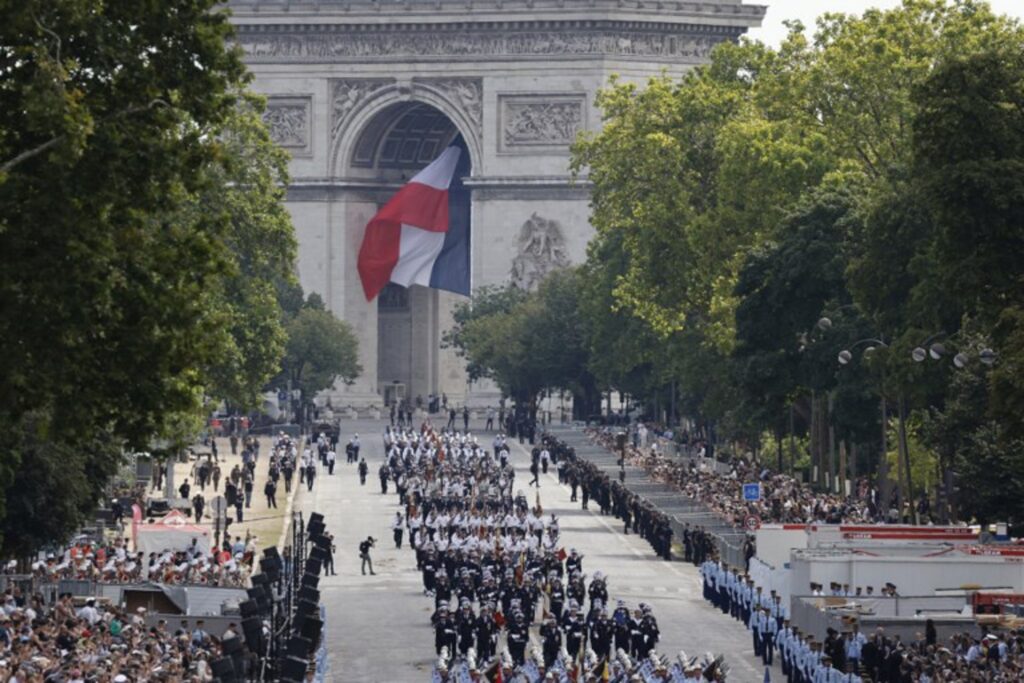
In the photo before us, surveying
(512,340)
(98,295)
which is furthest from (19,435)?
(512,340)

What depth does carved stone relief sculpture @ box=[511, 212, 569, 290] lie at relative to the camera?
17562cm

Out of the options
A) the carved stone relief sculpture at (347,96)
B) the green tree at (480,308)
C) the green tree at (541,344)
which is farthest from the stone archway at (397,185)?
the green tree at (541,344)

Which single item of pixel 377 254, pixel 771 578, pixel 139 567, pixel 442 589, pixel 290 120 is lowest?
pixel 442 589

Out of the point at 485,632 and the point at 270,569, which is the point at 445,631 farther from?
the point at 270,569

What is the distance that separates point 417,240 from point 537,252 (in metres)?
6.26

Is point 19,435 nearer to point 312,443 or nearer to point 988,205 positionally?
point 988,205

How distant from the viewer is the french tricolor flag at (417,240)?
17262cm

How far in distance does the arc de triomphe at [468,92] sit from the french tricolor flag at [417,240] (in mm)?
1943

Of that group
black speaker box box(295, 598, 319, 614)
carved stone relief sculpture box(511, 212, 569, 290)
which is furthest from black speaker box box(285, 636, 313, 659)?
carved stone relief sculpture box(511, 212, 569, 290)

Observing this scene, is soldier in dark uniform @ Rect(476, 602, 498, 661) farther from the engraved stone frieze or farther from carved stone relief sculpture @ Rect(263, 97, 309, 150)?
carved stone relief sculpture @ Rect(263, 97, 309, 150)

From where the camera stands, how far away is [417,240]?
174m

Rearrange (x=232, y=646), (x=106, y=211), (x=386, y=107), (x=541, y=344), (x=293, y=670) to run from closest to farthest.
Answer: (x=293, y=670) < (x=232, y=646) < (x=106, y=211) < (x=541, y=344) < (x=386, y=107)

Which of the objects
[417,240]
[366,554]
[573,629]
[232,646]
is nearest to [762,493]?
[366,554]

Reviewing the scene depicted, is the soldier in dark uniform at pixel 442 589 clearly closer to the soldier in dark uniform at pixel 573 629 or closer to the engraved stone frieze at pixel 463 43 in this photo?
the soldier in dark uniform at pixel 573 629
